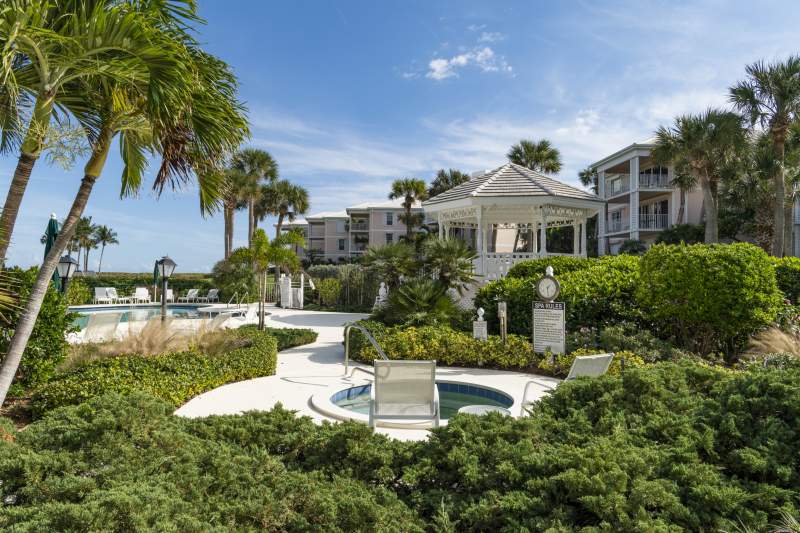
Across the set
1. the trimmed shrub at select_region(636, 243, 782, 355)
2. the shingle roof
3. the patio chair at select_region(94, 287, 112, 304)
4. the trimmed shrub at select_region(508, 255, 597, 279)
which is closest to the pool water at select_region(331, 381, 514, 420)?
the trimmed shrub at select_region(636, 243, 782, 355)

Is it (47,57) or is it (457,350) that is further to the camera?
(457,350)

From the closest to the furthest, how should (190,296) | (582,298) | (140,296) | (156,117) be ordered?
(156,117), (582,298), (140,296), (190,296)

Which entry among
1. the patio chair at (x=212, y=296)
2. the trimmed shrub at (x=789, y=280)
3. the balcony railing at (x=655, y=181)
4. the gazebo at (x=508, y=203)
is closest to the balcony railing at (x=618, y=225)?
the balcony railing at (x=655, y=181)

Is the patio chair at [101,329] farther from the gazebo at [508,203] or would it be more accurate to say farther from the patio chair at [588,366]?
the gazebo at [508,203]

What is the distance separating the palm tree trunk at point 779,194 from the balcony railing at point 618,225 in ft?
45.4

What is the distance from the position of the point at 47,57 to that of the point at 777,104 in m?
28.0

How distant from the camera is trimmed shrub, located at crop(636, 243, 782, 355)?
885cm

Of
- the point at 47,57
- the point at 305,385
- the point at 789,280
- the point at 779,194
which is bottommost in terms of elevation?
the point at 305,385

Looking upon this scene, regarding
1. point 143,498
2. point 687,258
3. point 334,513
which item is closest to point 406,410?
point 334,513

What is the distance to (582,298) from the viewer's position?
10383 mm

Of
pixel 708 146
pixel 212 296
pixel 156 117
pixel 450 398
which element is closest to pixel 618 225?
pixel 708 146

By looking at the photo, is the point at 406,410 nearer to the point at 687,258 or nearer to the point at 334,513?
the point at 334,513

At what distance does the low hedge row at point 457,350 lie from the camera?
356 inches

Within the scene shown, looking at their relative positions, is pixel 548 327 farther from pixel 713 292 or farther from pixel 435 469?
pixel 435 469
